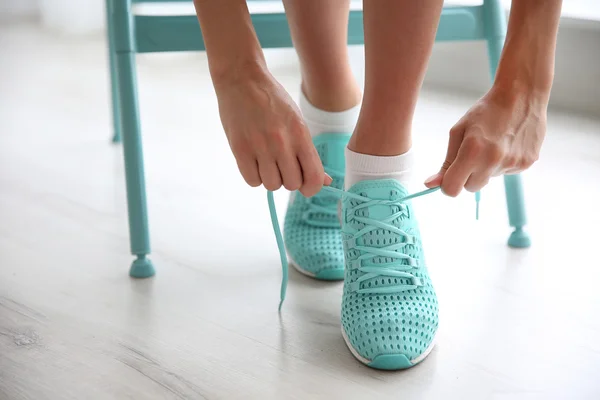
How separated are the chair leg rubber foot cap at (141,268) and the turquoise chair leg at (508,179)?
17.9 inches

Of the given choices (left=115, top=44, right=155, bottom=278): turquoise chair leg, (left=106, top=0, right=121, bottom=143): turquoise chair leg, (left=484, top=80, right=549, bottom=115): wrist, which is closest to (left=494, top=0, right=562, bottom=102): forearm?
(left=484, top=80, right=549, bottom=115): wrist

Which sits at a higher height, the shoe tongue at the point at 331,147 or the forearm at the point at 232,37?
the forearm at the point at 232,37

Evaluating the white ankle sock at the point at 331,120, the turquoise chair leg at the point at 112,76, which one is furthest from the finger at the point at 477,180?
the turquoise chair leg at the point at 112,76

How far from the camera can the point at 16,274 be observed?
890 mm

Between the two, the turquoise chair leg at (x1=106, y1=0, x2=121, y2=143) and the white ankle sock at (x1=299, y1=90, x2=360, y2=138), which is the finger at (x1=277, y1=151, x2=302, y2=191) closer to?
the white ankle sock at (x1=299, y1=90, x2=360, y2=138)

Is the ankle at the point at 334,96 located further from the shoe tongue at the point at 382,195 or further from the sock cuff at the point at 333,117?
the shoe tongue at the point at 382,195

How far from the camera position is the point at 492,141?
0.68 meters

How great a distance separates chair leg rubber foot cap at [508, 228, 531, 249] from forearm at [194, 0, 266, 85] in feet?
1.42

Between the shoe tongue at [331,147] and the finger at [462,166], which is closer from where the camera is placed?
the finger at [462,166]

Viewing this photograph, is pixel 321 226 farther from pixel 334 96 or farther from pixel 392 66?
pixel 392 66

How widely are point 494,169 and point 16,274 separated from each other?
57 centimetres

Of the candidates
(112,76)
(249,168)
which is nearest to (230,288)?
(249,168)

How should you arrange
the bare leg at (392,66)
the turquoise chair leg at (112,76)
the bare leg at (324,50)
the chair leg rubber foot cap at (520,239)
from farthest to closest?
the turquoise chair leg at (112,76)
the chair leg rubber foot cap at (520,239)
the bare leg at (324,50)
the bare leg at (392,66)

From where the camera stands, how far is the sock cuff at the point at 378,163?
0.74 metres
